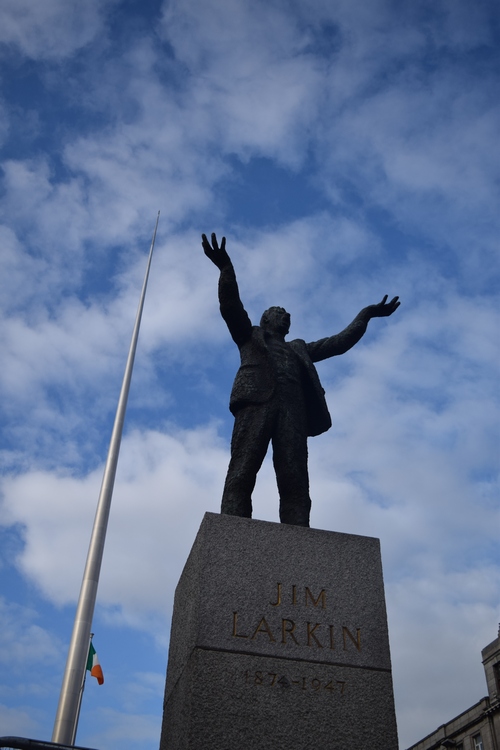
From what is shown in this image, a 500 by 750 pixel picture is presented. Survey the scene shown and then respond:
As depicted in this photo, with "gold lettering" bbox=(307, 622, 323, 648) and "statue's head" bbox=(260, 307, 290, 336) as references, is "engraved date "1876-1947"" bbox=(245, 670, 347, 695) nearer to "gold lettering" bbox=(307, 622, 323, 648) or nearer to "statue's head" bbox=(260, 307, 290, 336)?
"gold lettering" bbox=(307, 622, 323, 648)

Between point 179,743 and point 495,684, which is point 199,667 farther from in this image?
point 495,684

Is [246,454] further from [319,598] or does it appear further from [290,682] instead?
[290,682]

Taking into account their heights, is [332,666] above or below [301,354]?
below

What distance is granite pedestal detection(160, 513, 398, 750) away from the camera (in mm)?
5309

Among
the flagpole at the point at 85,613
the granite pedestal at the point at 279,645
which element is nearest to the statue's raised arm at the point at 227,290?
the granite pedestal at the point at 279,645

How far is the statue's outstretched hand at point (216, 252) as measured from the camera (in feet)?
24.5

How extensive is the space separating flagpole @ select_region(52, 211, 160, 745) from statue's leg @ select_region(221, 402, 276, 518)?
797 centimetres

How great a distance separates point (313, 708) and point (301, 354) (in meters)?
3.84

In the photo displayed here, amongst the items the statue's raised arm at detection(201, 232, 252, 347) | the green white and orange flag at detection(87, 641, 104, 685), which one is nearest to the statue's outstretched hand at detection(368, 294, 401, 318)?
the statue's raised arm at detection(201, 232, 252, 347)

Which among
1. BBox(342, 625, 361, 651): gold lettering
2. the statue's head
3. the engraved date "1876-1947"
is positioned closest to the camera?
the engraved date "1876-1947"

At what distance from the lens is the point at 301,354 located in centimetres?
804

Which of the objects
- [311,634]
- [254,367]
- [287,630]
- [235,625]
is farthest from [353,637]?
[254,367]

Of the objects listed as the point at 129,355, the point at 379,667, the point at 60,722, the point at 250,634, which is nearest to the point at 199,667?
the point at 250,634


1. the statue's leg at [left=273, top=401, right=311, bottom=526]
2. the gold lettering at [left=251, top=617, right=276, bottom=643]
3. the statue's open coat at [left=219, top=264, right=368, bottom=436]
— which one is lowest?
the gold lettering at [left=251, top=617, right=276, bottom=643]
